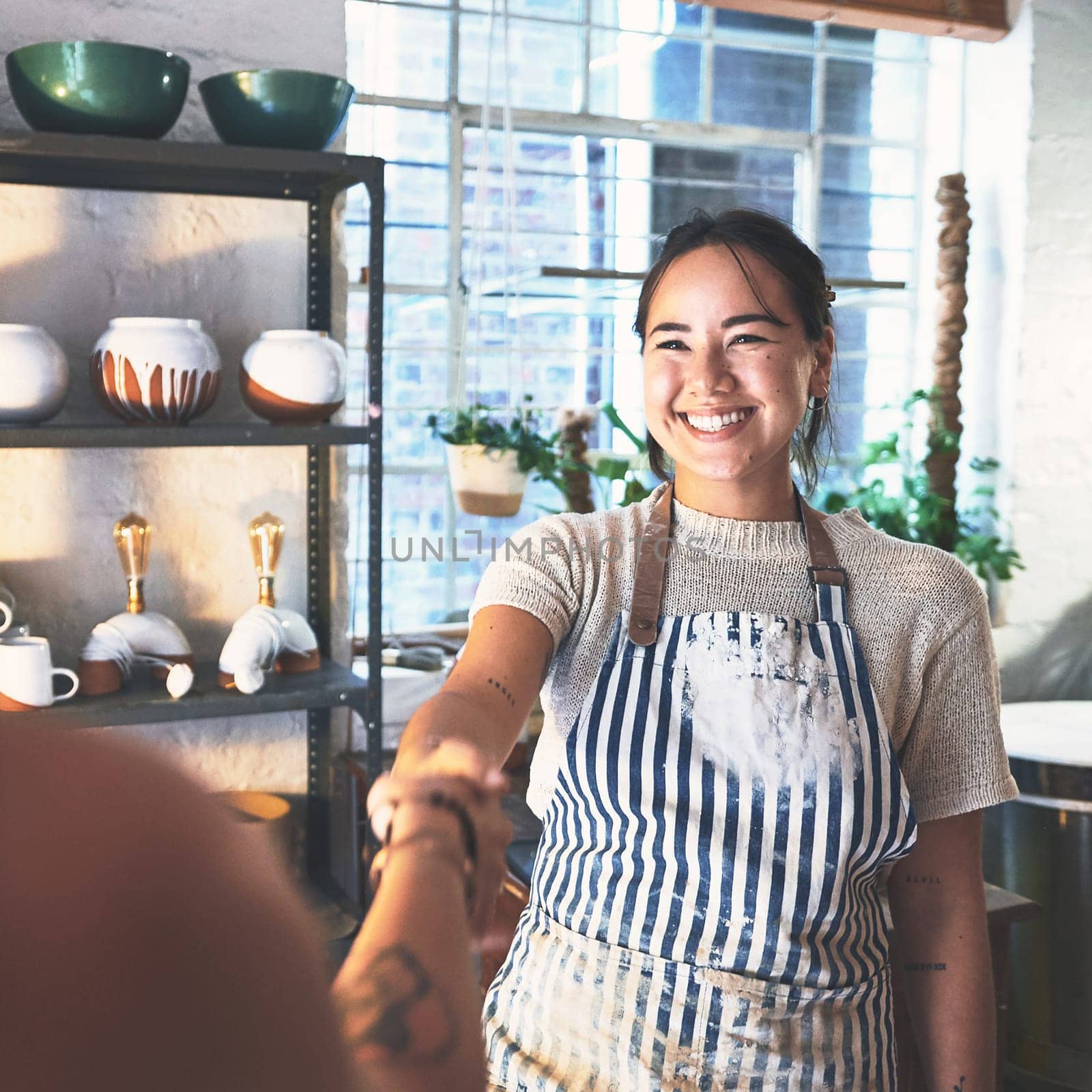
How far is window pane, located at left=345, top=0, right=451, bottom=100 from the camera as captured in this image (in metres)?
3.37

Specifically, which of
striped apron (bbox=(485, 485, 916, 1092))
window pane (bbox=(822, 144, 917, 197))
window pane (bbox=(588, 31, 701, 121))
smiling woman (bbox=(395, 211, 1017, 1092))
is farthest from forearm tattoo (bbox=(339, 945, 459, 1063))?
window pane (bbox=(822, 144, 917, 197))

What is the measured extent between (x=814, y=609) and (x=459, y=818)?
685 millimetres

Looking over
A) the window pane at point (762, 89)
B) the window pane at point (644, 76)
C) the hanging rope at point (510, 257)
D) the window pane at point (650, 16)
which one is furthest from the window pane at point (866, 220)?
the hanging rope at point (510, 257)

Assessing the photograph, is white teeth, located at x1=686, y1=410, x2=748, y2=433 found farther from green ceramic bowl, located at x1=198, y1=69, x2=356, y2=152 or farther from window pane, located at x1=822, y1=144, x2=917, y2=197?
window pane, located at x1=822, y1=144, x2=917, y2=197

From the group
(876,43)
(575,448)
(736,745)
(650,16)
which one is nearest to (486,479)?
(575,448)

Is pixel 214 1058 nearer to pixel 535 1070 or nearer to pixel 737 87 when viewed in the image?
pixel 535 1070

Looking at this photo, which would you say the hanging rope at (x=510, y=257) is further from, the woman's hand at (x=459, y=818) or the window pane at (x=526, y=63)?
the woman's hand at (x=459, y=818)

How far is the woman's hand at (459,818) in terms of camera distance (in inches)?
25.8

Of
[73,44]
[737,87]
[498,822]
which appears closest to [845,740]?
[498,822]

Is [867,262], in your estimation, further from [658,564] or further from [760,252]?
[658,564]

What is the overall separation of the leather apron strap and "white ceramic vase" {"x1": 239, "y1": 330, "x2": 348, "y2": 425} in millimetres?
856

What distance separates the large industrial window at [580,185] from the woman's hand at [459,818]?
8.70ft

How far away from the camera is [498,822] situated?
27.4 inches

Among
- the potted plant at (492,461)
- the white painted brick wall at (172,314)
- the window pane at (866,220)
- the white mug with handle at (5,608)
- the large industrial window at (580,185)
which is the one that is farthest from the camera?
the window pane at (866,220)
